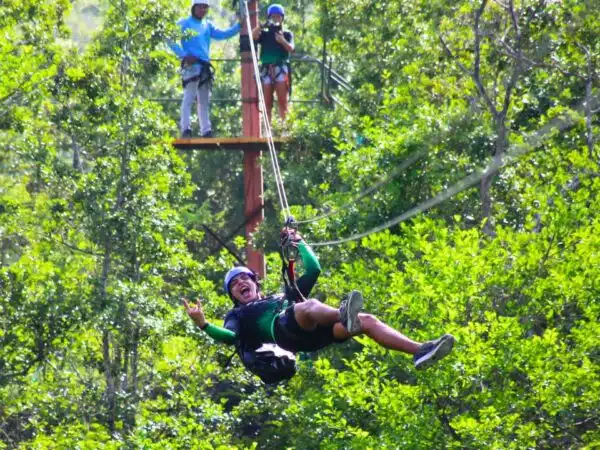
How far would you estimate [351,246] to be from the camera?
1722cm

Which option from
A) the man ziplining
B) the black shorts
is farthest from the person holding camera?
the black shorts

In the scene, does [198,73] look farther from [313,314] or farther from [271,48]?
[313,314]

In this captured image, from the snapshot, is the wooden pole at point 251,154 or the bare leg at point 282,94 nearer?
the bare leg at point 282,94

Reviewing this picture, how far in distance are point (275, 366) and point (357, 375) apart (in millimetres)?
4480

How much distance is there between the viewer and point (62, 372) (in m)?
17.8

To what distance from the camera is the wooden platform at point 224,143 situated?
2028cm

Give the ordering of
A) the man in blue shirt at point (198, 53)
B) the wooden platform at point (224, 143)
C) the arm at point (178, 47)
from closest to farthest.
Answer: the arm at point (178, 47)
the man in blue shirt at point (198, 53)
the wooden platform at point (224, 143)

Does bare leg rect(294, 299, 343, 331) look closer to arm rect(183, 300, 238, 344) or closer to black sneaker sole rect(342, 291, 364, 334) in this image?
black sneaker sole rect(342, 291, 364, 334)

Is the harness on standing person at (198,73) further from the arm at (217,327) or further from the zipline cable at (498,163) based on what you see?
the arm at (217,327)

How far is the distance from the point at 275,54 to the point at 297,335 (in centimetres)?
938

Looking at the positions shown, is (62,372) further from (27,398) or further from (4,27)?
(4,27)

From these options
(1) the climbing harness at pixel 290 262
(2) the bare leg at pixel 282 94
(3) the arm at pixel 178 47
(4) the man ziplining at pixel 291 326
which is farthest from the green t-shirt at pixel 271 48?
(1) the climbing harness at pixel 290 262

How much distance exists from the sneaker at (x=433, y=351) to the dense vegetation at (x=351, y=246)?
5048 millimetres

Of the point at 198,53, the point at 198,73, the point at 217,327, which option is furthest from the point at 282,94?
the point at 217,327
